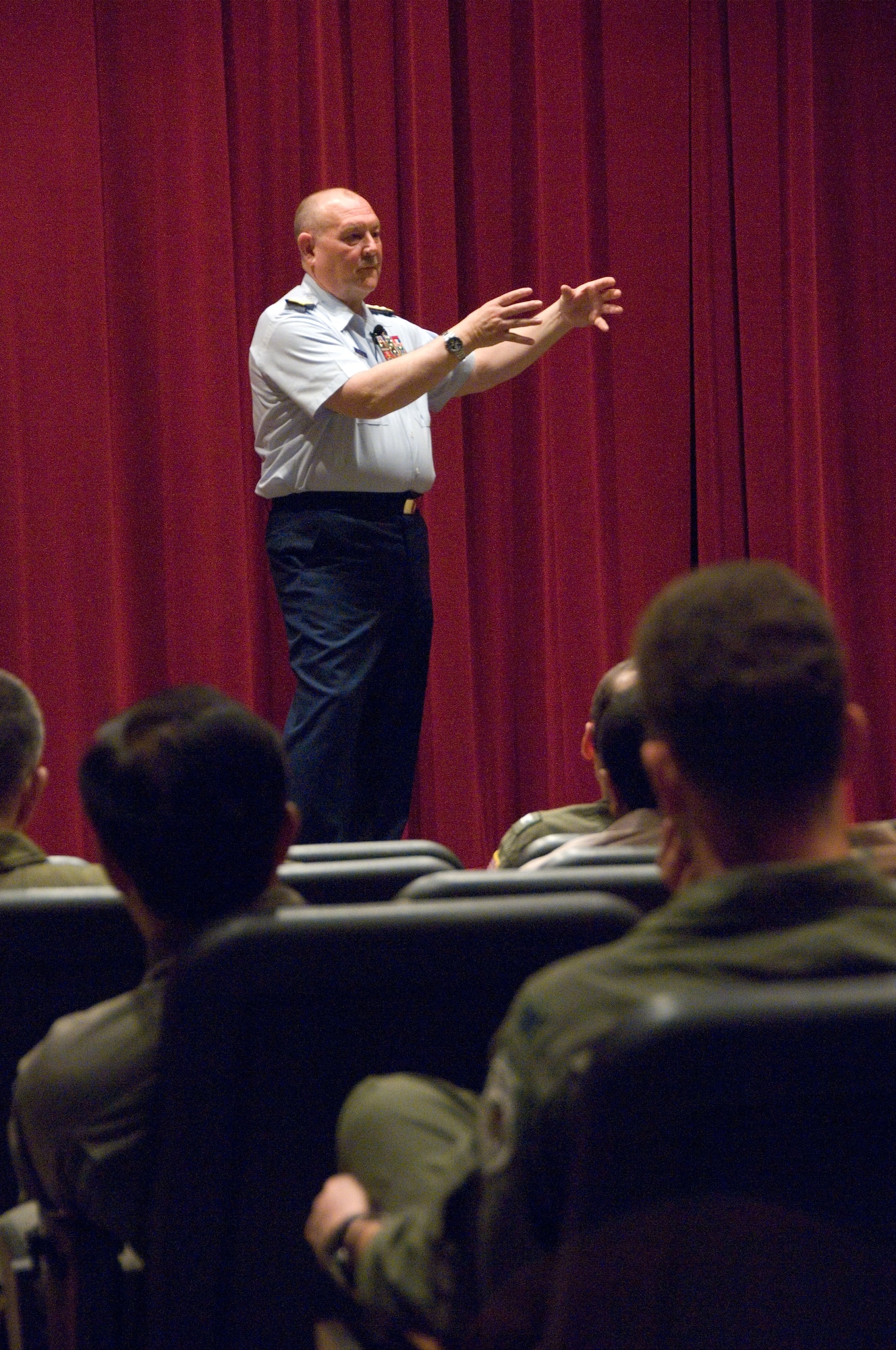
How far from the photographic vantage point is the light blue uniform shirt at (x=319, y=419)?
3512mm

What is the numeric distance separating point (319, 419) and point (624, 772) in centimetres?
173

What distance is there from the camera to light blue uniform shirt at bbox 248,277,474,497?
138 inches

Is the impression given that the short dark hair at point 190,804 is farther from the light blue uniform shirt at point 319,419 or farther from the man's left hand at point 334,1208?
the light blue uniform shirt at point 319,419

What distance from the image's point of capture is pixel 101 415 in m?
4.25

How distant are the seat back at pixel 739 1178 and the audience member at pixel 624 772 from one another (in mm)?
1114

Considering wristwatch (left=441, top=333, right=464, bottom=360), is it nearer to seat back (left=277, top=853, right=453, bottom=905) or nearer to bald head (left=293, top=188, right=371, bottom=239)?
bald head (left=293, top=188, right=371, bottom=239)

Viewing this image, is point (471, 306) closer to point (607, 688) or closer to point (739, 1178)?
point (607, 688)

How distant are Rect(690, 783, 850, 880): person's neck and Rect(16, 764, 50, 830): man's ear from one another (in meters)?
0.94

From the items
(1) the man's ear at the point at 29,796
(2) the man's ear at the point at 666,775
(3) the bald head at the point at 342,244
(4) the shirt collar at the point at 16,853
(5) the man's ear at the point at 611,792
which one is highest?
(3) the bald head at the point at 342,244

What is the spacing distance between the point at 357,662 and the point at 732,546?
1.76 metres

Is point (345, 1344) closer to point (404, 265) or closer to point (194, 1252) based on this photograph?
point (194, 1252)

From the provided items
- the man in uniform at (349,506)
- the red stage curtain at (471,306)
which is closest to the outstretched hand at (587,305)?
the man in uniform at (349,506)

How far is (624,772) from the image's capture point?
2.02 m

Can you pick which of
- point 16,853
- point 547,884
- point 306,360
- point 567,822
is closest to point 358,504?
point 306,360
